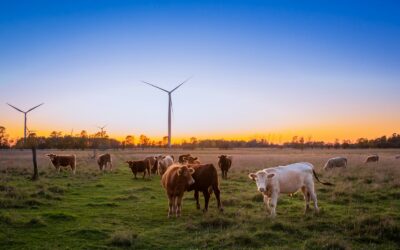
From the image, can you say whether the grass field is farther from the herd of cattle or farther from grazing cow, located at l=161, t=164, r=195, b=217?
the herd of cattle

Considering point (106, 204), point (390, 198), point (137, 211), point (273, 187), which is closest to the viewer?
point (273, 187)

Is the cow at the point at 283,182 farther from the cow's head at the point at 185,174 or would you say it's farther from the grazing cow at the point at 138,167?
the grazing cow at the point at 138,167

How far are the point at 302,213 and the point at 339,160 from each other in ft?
83.3

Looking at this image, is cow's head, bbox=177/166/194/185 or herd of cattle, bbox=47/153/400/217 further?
cow's head, bbox=177/166/194/185

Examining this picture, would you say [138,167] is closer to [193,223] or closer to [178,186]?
[178,186]

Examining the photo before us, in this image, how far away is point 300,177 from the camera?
44.3ft

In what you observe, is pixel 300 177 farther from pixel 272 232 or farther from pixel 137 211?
pixel 137 211

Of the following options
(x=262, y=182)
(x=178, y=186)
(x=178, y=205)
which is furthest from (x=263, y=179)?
(x=178, y=205)

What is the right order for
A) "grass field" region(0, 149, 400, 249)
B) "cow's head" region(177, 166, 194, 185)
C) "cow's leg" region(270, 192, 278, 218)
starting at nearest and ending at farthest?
"grass field" region(0, 149, 400, 249), "cow's leg" region(270, 192, 278, 218), "cow's head" region(177, 166, 194, 185)

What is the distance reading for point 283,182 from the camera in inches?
523

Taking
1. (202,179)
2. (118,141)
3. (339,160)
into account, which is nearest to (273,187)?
(202,179)

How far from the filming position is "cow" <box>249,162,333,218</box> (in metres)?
12.9

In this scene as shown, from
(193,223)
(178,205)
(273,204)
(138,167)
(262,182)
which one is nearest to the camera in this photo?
(193,223)

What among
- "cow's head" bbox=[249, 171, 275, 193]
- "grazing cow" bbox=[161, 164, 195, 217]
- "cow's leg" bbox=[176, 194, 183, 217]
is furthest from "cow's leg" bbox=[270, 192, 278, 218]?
"cow's leg" bbox=[176, 194, 183, 217]
